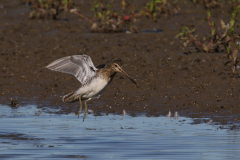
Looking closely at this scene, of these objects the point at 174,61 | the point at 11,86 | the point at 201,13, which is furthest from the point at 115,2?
the point at 11,86

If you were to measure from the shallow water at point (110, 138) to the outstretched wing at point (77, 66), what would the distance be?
936mm

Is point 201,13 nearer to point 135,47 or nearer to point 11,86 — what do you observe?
point 135,47

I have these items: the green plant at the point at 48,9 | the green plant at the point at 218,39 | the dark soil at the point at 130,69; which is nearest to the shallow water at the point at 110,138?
the dark soil at the point at 130,69

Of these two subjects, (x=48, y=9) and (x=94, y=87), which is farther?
(x=48, y=9)

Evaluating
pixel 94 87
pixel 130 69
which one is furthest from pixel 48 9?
pixel 94 87

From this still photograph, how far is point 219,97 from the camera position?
11242 mm

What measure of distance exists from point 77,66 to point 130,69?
436 centimetres

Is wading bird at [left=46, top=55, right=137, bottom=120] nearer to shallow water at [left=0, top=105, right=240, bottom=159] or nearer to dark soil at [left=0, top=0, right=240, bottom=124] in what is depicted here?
shallow water at [left=0, top=105, right=240, bottom=159]

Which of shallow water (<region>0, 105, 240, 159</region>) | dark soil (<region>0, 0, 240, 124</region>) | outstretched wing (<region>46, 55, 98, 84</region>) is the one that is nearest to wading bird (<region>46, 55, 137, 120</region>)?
outstretched wing (<region>46, 55, 98, 84</region>)

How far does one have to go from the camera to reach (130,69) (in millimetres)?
13930

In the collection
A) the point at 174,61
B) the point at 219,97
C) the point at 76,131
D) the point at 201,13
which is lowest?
the point at 76,131

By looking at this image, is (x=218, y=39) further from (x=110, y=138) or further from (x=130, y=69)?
(x=110, y=138)

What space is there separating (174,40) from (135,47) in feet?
4.87

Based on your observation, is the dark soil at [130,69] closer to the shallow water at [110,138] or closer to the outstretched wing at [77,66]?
the shallow water at [110,138]
